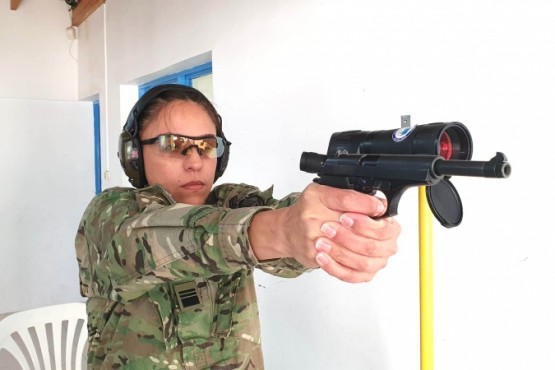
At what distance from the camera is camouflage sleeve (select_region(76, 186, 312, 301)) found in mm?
664

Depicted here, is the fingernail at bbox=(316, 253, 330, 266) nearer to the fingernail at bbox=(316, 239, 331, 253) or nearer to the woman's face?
the fingernail at bbox=(316, 239, 331, 253)

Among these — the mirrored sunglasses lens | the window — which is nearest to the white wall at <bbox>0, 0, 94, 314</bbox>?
the window

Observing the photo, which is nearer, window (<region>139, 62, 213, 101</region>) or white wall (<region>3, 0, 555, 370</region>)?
white wall (<region>3, 0, 555, 370</region>)

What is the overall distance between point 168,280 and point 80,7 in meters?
4.19

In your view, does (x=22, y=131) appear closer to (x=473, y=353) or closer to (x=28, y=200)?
(x=28, y=200)

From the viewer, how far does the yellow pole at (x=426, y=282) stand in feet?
2.39

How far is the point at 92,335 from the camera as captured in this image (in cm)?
96

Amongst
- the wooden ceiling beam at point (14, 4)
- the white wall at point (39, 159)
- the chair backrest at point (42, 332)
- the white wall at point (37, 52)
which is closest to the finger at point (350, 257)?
the chair backrest at point (42, 332)

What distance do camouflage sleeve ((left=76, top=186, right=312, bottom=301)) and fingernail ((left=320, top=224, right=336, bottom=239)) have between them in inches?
4.8

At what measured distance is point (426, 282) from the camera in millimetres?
754

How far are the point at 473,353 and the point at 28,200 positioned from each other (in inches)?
157

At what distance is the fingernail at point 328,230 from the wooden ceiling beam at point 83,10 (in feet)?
12.3

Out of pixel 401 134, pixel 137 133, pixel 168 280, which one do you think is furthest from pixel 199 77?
pixel 401 134

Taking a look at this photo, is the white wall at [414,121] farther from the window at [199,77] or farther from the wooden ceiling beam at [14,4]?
the wooden ceiling beam at [14,4]
